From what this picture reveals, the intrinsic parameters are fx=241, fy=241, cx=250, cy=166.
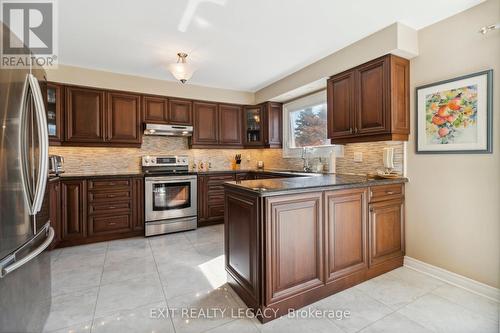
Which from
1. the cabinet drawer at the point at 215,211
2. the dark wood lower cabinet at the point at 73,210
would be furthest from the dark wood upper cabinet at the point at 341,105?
the dark wood lower cabinet at the point at 73,210

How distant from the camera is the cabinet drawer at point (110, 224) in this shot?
356 centimetres

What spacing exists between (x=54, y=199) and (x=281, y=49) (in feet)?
11.7

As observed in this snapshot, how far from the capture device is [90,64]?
3.58m

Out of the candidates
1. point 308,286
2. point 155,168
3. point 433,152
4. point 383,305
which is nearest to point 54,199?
point 155,168

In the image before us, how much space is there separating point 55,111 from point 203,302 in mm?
3435

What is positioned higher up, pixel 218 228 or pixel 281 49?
pixel 281 49

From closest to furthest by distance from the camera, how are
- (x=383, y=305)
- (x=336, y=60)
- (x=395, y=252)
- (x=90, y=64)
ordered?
(x=383, y=305)
(x=395, y=252)
(x=336, y=60)
(x=90, y=64)

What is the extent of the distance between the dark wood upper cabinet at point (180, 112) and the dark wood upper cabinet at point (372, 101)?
8.37ft

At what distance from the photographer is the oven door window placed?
3.92 meters

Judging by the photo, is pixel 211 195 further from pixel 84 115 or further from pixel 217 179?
pixel 84 115

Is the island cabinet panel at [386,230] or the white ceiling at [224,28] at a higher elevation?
the white ceiling at [224,28]

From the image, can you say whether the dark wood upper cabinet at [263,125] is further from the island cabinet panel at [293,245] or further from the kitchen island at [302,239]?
the island cabinet panel at [293,245]

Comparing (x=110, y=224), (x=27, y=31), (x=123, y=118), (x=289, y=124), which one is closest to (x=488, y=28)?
(x=289, y=124)

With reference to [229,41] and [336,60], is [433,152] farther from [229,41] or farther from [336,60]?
[229,41]
